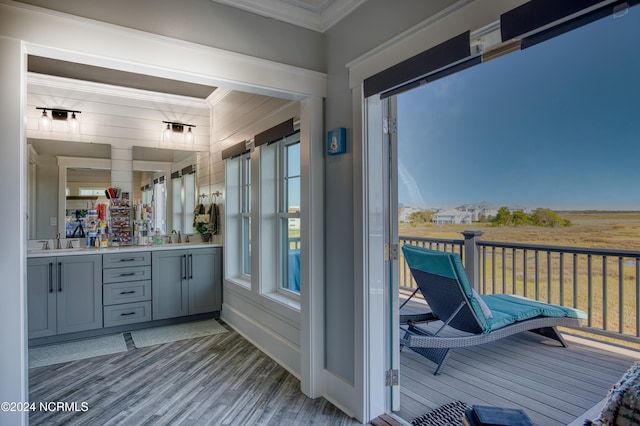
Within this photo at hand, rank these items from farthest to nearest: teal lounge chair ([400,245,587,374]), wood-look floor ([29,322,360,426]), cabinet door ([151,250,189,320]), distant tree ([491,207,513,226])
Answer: distant tree ([491,207,513,226])
cabinet door ([151,250,189,320])
teal lounge chair ([400,245,587,374])
wood-look floor ([29,322,360,426])

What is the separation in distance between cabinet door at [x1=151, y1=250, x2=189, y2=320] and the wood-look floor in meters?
0.69

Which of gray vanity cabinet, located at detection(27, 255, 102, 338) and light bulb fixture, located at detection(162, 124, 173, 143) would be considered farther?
light bulb fixture, located at detection(162, 124, 173, 143)

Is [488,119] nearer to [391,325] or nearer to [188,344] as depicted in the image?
[391,325]

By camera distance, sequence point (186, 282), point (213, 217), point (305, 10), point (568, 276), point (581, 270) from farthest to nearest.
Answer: point (213, 217)
point (186, 282)
point (568, 276)
point (581, 270)
point (305, 10)

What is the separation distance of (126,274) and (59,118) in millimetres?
1938

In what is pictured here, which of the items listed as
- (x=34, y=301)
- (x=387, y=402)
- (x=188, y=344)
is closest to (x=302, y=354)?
(x=387, y=402)

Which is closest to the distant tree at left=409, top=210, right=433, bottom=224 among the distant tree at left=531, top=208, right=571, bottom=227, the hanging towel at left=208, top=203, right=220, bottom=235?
the distant tree at left=531, top=208, right=571, bottom=227

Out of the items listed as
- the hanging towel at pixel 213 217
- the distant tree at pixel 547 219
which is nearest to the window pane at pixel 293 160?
the hanging towel at pixel 213 217

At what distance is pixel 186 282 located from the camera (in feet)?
14.8

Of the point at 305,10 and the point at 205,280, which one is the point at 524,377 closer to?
the point at 305,10

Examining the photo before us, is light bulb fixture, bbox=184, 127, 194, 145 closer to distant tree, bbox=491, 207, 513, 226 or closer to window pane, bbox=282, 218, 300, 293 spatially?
window pane, bbox=282, 218, 300, 293

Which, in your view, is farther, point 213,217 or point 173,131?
point 173,131

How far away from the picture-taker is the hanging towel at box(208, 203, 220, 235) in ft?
15.7

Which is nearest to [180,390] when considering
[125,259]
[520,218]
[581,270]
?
[125,259]
